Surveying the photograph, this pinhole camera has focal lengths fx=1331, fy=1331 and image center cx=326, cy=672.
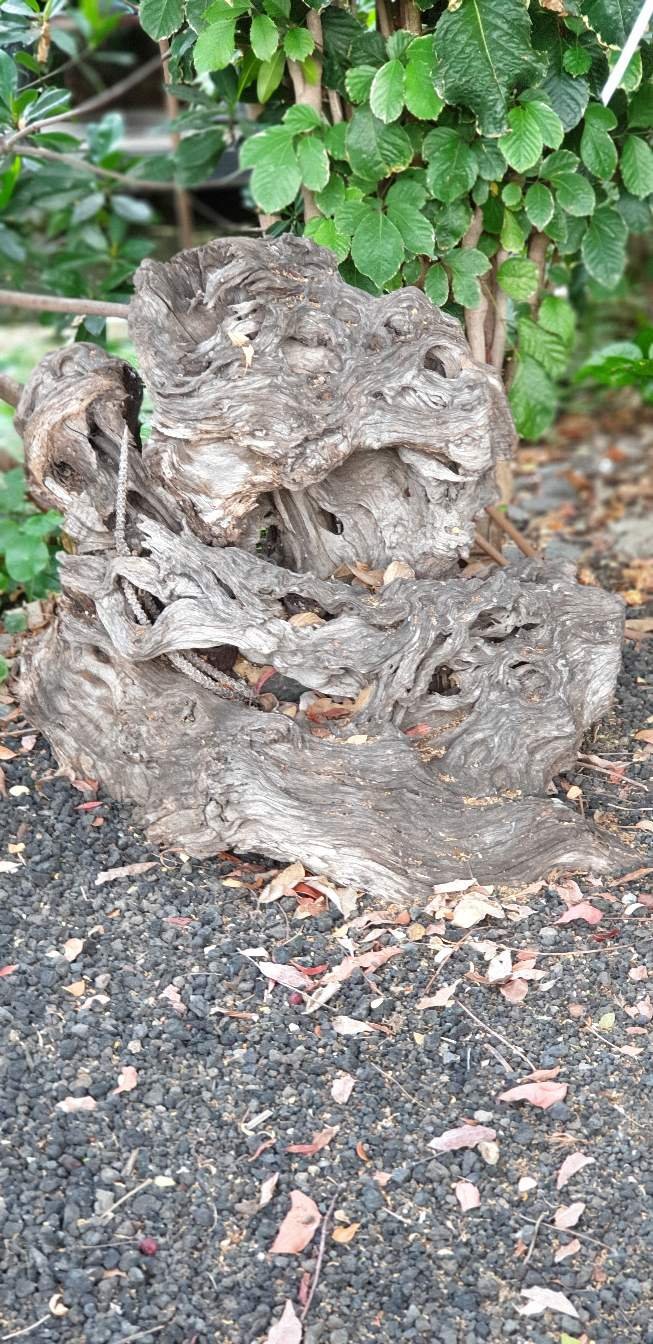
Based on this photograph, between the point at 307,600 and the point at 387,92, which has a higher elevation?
the point at 387,92

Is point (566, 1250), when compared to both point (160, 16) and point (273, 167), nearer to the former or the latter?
point (273, 167)

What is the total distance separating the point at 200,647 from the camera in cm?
253

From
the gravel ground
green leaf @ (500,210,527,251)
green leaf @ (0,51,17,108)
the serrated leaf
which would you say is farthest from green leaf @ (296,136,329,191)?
the gravel ground

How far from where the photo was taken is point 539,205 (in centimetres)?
286

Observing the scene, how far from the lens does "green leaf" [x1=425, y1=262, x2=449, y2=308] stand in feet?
9.53

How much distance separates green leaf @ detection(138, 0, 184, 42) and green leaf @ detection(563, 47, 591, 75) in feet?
2.57

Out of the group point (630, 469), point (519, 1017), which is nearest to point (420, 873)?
point (519, 1017)

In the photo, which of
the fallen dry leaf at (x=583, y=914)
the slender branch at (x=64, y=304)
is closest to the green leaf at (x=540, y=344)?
the slender branch at (x=64, y=304)

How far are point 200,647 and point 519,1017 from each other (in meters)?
0.90

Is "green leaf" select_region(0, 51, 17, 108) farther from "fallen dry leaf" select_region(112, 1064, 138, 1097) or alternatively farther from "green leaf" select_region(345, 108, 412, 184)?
"fallen dry leaf" select_region(112, 1064, 138, 1097)

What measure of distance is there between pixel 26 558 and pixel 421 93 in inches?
48.3

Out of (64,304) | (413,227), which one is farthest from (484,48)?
(64,304)

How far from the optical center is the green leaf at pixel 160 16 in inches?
105

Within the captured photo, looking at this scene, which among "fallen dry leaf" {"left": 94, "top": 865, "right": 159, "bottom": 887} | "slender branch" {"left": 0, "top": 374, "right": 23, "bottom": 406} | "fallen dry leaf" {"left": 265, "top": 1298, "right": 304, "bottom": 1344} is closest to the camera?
"fallen dry leaf" {"left": 265, "top": 1298, "right": 304, "bottom": 1344}
